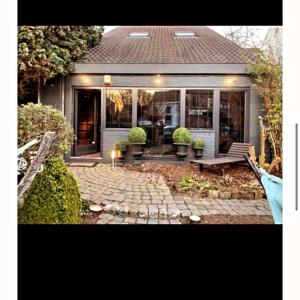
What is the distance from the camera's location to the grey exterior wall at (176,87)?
22.9 ft

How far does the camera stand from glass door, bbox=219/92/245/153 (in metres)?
7.15

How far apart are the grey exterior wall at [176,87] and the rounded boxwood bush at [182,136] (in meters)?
0.38

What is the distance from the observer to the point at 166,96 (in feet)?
23.8

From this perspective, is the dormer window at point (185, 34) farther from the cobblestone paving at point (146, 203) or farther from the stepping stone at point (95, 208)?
the stepping stone at point (95, 208)

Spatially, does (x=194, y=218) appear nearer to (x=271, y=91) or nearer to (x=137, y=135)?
(x=137, y=135)

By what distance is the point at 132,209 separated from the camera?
11.9 ft
